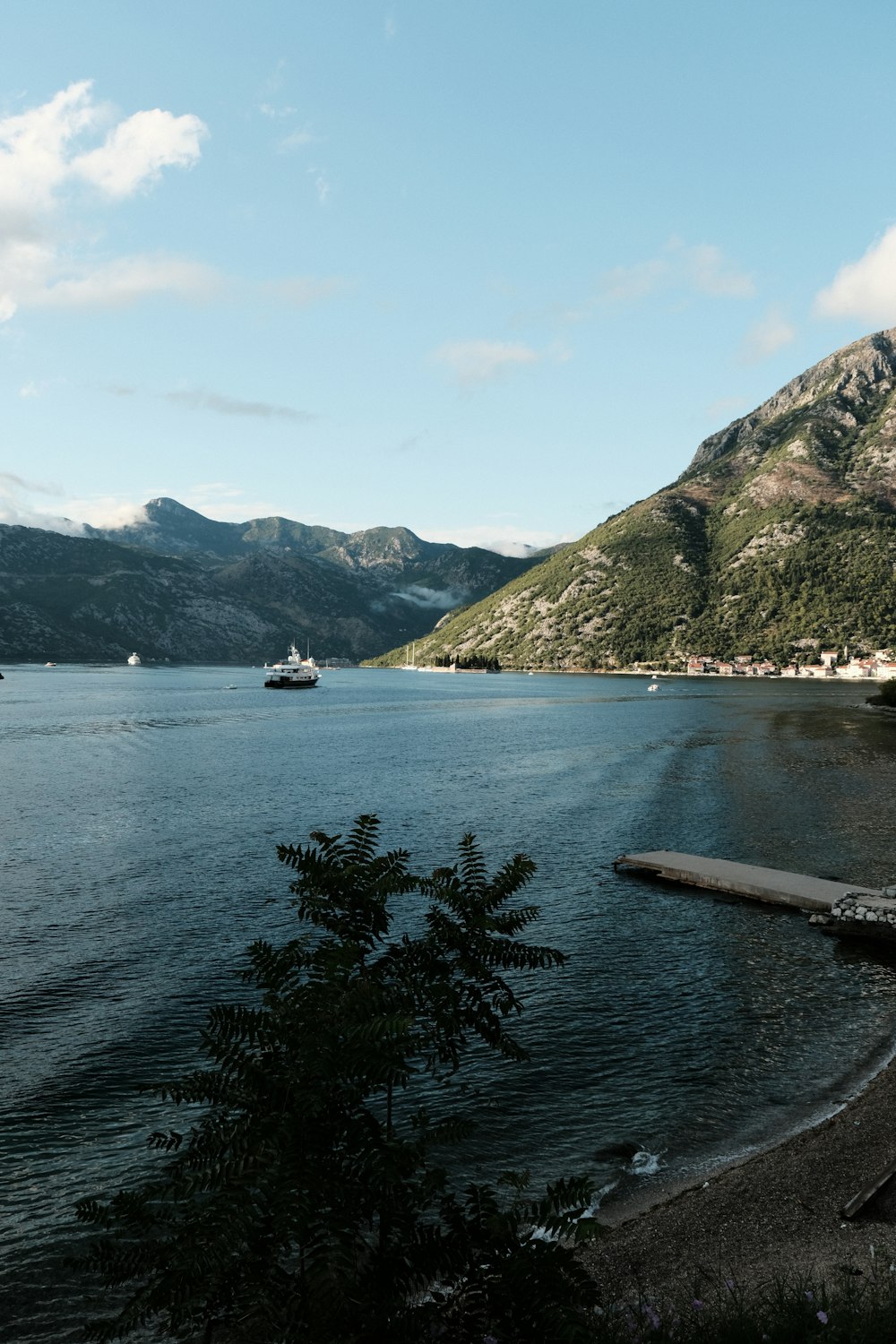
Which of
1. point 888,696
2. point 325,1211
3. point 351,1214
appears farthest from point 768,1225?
point 888,696

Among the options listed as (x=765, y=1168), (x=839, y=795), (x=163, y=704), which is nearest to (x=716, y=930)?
(x=765, y=1168)

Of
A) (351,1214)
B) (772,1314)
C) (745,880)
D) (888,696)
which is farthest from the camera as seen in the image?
(888,696)

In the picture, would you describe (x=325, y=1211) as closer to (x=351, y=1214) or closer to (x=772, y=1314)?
(x=351, y=1214)

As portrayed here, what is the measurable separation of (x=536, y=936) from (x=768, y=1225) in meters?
18.1

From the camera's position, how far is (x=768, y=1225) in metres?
14.5

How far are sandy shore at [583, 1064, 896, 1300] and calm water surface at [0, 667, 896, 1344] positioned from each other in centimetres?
143

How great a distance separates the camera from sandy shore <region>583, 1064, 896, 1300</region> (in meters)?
12.9

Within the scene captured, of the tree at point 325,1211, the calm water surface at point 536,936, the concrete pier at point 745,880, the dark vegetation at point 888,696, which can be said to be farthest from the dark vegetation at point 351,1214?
the dark vegetation at point 888,696

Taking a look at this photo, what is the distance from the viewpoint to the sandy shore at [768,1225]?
508 inches

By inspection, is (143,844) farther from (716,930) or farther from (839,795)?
(839,795)

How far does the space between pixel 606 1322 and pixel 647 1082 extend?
1163 cm

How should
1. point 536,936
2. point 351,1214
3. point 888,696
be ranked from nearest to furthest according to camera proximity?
point 351,1214 < point 536,936 < point 888,696

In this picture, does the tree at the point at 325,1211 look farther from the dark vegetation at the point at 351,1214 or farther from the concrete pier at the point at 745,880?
the concrete pier at the point at 745,880

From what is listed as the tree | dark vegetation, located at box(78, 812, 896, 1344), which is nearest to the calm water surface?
dark vegetation, located at box(78, 812, 896, 1344)
